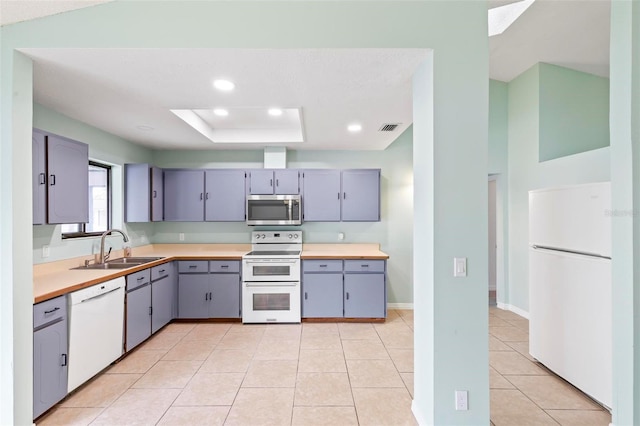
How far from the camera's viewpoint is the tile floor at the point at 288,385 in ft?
7.07

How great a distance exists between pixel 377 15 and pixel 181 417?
2.99 m

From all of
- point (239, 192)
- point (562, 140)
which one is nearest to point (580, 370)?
point (562, 140)

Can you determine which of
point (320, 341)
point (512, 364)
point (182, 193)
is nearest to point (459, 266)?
point (512, 364)

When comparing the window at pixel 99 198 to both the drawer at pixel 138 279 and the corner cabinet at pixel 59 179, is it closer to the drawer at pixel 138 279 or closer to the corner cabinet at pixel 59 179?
the drawer at pixel 138 279

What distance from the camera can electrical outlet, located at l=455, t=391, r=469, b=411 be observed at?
1.80m

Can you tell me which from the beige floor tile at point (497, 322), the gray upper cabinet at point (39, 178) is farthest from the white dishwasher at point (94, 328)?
the beige floor tile at point (497, 322)

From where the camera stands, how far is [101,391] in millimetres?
2455

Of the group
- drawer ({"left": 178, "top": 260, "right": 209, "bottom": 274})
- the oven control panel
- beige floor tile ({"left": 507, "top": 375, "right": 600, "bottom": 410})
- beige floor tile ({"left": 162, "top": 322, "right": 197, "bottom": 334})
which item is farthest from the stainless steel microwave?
beige floor tile ({"left": 507, "top": 375, "right": 600, "bottom": 410})

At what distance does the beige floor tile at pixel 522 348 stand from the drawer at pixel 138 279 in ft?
13.2

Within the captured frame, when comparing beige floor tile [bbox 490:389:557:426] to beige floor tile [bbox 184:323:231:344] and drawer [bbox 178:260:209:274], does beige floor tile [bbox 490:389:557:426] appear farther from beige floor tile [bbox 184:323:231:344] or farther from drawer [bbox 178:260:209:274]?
drawer [bbox 178:260:209:274]

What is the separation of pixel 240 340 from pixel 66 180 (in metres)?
2.30

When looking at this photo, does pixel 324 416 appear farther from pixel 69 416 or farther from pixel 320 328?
pixel 69 416

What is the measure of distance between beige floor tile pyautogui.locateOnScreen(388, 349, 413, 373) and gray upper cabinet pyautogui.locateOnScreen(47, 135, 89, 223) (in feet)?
10.4

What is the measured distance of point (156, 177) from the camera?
414 centimetres
